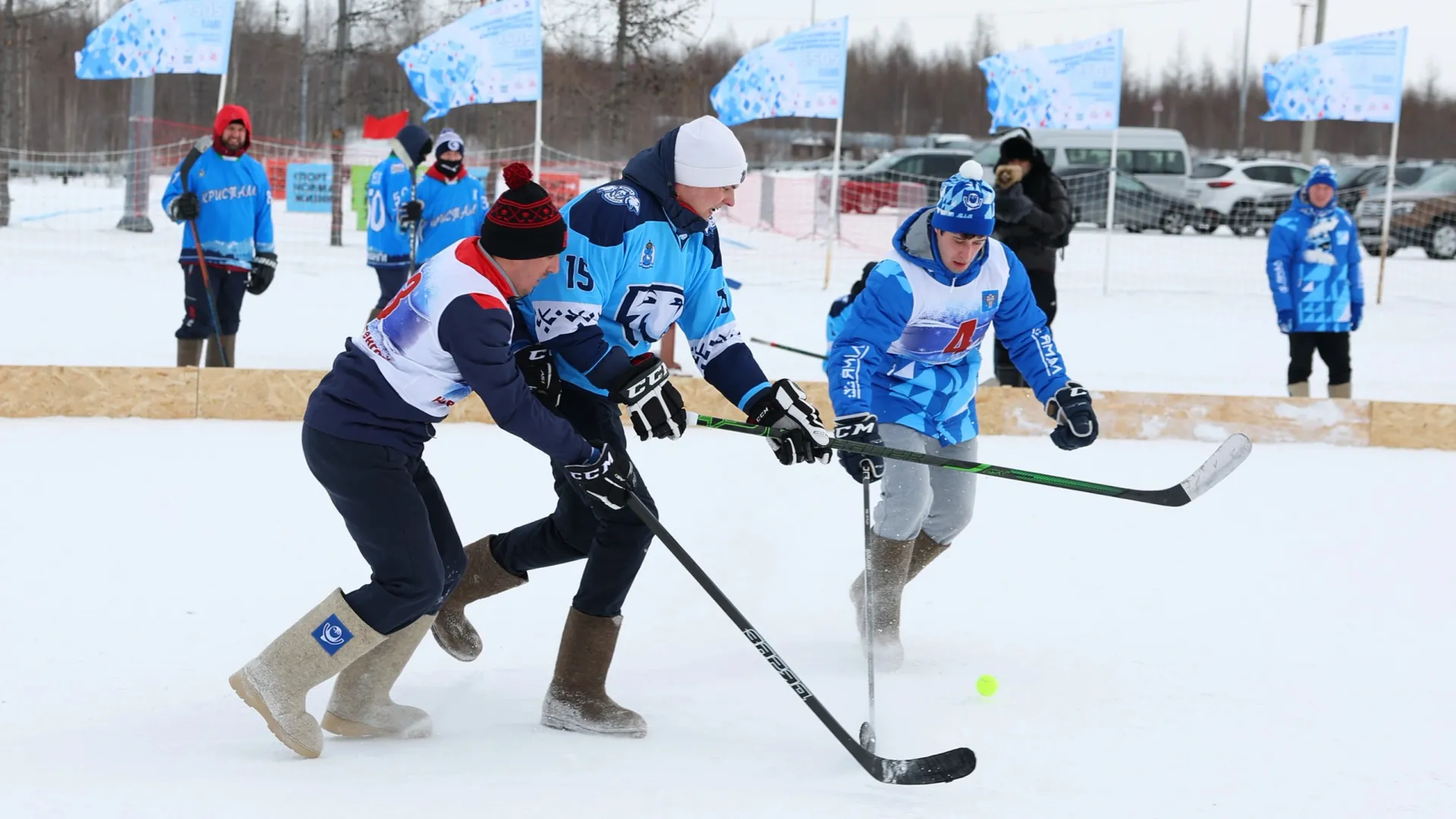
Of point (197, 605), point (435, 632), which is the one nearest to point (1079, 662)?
point (435, 632)

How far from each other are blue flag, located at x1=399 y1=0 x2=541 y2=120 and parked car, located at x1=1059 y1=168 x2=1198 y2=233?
11.2 m

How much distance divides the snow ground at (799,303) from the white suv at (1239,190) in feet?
5.70

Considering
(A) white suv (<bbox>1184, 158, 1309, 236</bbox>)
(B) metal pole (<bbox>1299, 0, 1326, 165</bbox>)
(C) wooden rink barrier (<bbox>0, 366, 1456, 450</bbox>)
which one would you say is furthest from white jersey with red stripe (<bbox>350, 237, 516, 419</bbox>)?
(B) metal pole (<bbox>1299, 0, 1326, 165</bbox>)

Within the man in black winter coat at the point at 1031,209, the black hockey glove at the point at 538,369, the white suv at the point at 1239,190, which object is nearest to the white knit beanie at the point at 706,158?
the black hockey glove at the point at 538,369

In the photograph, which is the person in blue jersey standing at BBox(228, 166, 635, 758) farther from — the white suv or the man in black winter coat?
the white suv

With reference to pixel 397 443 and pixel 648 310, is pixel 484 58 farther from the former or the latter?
pixel 397 443

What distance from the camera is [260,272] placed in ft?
24.5

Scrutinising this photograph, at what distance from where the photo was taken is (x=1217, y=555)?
5164 mm

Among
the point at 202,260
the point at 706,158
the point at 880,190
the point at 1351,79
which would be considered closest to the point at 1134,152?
the point at 880,190

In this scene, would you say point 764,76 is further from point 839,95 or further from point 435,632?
point 435,632

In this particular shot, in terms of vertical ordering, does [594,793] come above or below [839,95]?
below

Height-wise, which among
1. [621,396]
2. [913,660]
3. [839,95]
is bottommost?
[913,660]

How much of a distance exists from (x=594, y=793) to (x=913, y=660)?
1.34 meters

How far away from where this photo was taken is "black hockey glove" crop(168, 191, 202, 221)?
7.11 meters
